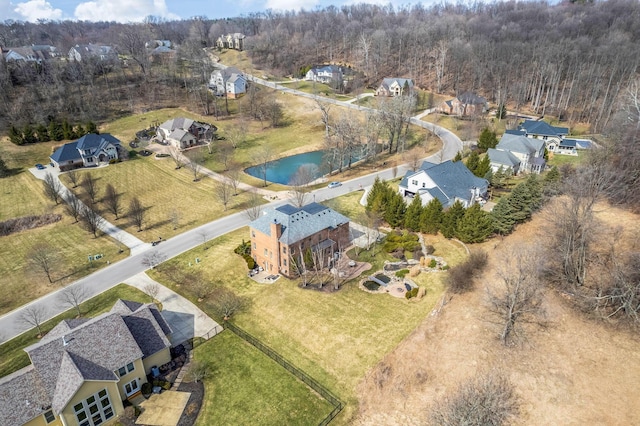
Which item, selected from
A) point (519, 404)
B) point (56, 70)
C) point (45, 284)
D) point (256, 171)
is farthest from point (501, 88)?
point (56, 70)

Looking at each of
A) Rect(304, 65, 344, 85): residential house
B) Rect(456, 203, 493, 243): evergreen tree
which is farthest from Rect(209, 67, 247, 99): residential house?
Rect(456, 203, 493, 243): evergreen tree

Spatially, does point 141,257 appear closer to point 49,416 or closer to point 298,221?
point 298,221

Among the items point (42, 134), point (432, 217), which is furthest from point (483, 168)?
point (42, 134)

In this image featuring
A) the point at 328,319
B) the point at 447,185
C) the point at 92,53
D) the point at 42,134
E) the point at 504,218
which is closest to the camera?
the point at 328,319

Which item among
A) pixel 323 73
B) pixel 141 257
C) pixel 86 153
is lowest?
pixel 141 257

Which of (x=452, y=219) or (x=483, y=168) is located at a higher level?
(x=483, y=168)

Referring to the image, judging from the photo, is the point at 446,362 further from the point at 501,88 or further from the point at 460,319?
the point at 501,88

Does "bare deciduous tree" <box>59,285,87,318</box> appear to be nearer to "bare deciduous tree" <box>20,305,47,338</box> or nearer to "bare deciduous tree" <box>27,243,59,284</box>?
"bare deciduous tree" <box>20,305,47,338</box>
